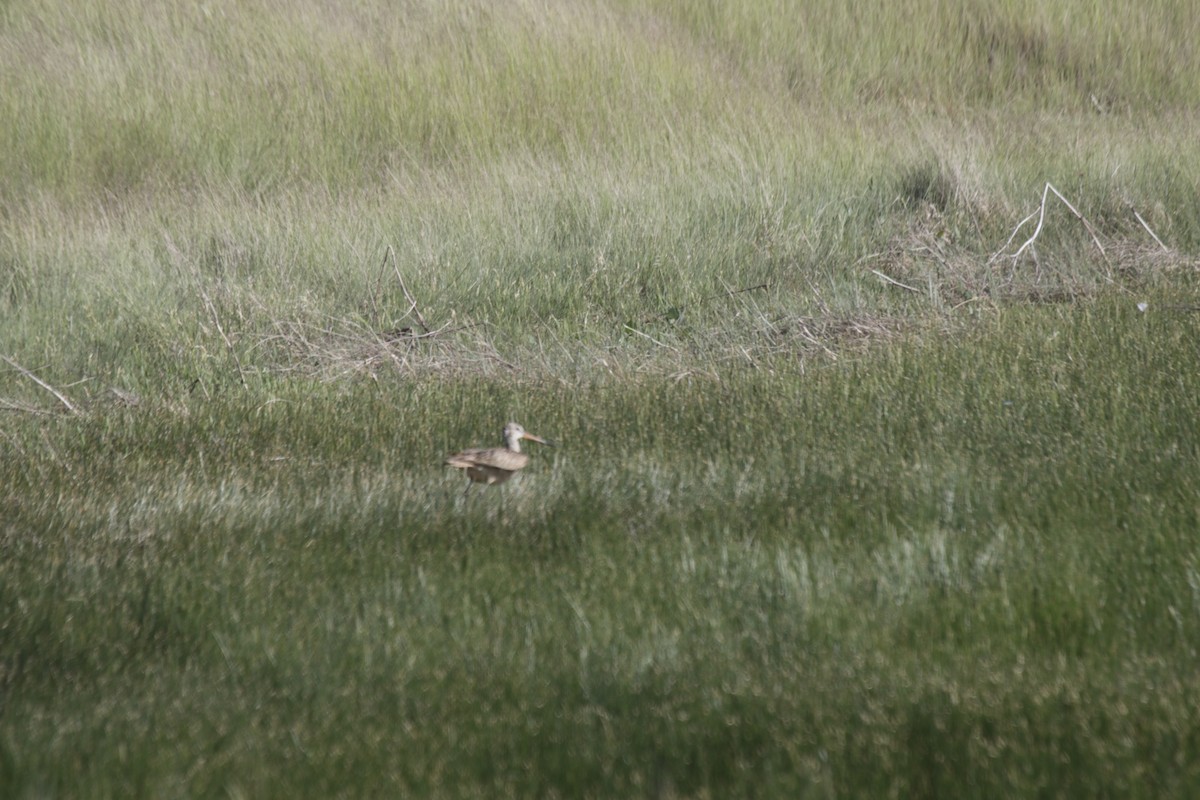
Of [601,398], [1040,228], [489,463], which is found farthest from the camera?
[1040,228]

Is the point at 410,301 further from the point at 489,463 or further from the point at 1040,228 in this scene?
the point at 1040,228

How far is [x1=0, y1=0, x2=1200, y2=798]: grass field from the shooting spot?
3.48 meters

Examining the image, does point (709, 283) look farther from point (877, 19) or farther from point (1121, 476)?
point (877, 19)

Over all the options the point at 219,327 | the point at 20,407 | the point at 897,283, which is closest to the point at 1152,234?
the point at 897,283

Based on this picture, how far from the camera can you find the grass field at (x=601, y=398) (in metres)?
3.48

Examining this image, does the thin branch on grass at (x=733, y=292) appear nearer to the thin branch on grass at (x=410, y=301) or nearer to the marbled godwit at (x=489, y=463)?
the thin branch on grass at (x=410, y=301)

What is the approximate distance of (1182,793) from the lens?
3.00 metres

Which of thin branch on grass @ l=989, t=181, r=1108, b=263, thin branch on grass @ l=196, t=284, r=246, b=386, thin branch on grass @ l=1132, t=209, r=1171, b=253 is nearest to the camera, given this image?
thin branch on grass @ l=196, t=284, r=246, b=386

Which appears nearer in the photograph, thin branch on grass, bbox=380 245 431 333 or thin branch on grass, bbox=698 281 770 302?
thin branch on grass, bbox=380 245 431 333

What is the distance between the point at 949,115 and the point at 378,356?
306 inches

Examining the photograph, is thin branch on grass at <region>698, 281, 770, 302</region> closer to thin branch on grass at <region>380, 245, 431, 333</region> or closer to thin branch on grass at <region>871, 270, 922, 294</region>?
thin branch on grass at <region>871, 270, 922, 294</region>

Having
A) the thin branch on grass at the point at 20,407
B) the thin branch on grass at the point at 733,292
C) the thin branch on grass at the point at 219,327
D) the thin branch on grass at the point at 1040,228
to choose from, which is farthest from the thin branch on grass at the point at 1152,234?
the thin branch on grass at the point at 20,407

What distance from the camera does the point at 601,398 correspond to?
6.76 m

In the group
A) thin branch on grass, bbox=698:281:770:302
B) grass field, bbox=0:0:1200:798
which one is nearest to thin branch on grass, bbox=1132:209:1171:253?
grass field, bbox=0:0:1200:798
